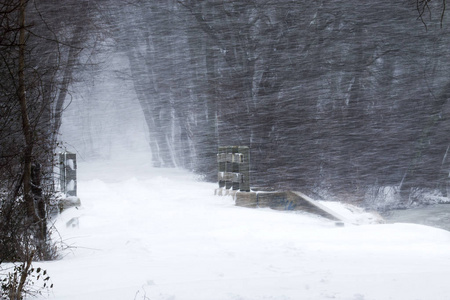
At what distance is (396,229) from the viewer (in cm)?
913

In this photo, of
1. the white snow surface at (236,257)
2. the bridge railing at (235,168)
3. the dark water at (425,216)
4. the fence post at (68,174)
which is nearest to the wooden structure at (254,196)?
the bridge railing at (235,168)

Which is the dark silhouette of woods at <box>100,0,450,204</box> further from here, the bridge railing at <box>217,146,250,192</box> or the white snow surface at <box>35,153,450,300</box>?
the white snow surface at <box>35,153,450,300</box>

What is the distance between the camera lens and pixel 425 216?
17.6m

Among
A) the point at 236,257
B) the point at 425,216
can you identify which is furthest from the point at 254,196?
the point at 425,216

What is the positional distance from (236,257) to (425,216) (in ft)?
39.5

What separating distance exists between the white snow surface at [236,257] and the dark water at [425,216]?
6.47 metres

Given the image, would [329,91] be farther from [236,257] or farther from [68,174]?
[236,257]

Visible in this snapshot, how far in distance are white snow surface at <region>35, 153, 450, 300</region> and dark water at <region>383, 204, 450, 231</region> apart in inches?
255

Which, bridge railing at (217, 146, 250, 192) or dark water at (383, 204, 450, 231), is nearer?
bridge railing at (217, 146, 250, 192)

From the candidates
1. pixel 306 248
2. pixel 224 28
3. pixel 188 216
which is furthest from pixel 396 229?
pixel 224 28

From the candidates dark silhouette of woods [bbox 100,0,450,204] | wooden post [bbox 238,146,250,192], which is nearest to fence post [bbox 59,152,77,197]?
wooden post [bbox 238,146,250,192]

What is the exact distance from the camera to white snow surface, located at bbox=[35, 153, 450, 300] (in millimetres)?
5129

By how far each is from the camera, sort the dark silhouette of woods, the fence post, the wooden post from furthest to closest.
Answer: the dark silhouette of woods → the wooden post → the fence post

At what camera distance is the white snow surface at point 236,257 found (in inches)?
202
